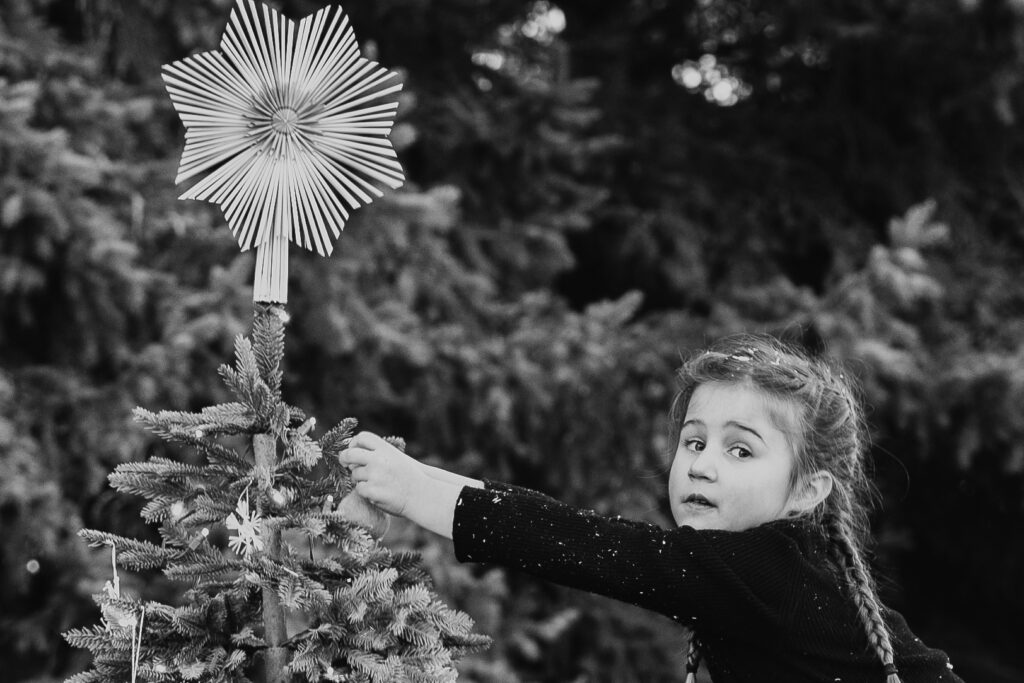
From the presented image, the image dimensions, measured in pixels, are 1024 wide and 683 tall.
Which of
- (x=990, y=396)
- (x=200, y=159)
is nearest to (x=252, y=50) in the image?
(x=200, y=159)

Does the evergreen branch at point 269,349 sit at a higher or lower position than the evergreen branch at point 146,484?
higher

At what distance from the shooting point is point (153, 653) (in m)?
1.13

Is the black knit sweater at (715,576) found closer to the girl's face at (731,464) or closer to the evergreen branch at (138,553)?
the girl's face at (731,464)

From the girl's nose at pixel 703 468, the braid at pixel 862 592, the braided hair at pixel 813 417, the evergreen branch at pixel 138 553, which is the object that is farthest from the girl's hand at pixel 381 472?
the braid at pixel 862 592

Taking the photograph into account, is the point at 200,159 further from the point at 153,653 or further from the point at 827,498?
the point at 827,498

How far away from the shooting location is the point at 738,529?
1489 millimetres

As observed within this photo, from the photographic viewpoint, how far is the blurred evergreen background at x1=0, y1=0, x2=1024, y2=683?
254cm

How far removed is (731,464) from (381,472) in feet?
1.74

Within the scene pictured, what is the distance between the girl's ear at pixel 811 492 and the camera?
61.6 inches

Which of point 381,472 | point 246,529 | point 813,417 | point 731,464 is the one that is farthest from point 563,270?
point 246,529

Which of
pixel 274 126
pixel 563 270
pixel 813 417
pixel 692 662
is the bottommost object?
pixel 692 662

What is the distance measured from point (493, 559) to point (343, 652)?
228mm

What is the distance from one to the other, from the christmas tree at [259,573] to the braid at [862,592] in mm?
591

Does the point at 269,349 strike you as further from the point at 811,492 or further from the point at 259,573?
the point at 811,492
